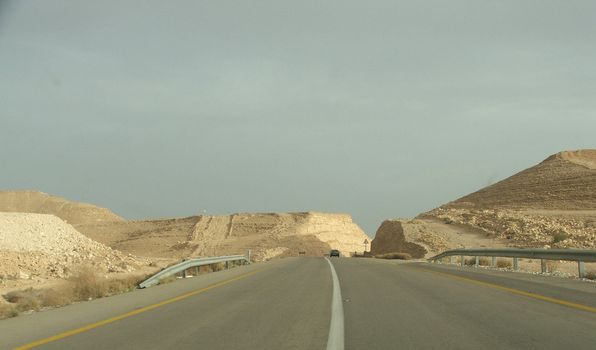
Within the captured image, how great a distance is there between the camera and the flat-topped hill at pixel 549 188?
308ft

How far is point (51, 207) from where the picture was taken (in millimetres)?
158625

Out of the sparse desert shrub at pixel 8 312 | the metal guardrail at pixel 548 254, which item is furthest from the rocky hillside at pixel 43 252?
the metal guardrail at pixel 548 254

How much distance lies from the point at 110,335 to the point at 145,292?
880cm

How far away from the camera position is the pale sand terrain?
6519cm

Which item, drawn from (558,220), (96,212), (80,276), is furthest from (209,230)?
(80,276)

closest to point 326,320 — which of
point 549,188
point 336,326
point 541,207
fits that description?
point 336,326

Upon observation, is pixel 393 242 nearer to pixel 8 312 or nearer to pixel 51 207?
pixel 8 312

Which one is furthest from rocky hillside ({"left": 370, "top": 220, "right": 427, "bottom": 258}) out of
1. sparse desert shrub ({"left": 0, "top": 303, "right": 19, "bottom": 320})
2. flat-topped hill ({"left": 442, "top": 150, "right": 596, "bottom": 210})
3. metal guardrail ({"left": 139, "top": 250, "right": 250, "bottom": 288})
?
sparse desert shrub ({"left": 0, "top": 303, "right": 19, "bottom": 320})

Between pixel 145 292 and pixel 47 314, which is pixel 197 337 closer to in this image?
pixel 47 314

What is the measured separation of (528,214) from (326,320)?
→ 7904cm

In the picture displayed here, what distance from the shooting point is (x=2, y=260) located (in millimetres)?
39812

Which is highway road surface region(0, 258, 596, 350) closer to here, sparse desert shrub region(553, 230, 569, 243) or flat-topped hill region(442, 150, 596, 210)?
sparse desert shrub region(553, 230, 569, 243)

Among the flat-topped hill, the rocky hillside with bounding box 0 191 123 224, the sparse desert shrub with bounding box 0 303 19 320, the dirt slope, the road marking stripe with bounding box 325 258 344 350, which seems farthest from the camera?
the rocky hillside with bounding box 0 191 123 224

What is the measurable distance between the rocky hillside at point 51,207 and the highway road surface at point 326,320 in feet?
486
